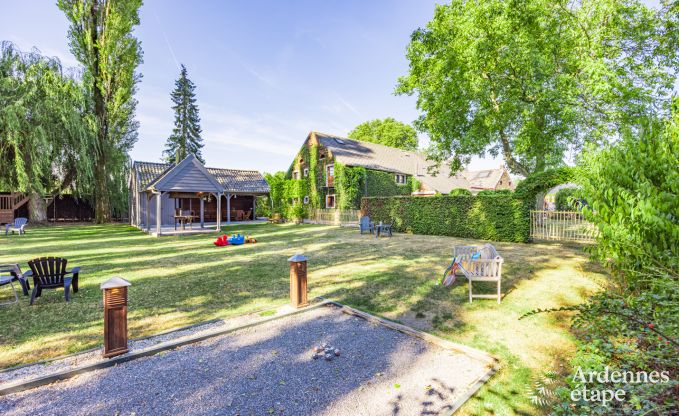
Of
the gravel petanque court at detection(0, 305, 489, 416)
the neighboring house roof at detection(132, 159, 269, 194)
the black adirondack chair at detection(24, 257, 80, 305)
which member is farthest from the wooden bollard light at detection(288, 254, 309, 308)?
the neighboring house roof at detection(132, 159, 269, 194)

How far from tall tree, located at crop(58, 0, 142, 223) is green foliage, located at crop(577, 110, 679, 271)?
30410 millimetres

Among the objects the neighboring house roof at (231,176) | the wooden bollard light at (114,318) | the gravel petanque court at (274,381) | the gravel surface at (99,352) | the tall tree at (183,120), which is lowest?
the gravel petanque court at (274,381)

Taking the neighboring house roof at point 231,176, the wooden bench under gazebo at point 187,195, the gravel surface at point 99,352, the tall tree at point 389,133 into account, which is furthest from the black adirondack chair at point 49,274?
→ the tall tree at point 389,133

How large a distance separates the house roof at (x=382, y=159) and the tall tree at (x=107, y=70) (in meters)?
17.7

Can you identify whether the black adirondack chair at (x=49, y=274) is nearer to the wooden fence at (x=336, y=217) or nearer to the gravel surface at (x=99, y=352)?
the gravel surface at (x=99, y=352)

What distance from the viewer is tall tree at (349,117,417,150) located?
53669 mm

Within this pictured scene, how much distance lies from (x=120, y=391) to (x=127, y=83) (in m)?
31.1

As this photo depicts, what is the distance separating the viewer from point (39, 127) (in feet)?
65.8

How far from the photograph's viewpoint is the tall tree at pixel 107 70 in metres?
24.7

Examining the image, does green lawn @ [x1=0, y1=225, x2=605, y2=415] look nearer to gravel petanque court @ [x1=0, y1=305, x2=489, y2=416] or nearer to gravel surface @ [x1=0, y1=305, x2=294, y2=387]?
gravel surface @ [x1=0, y1=305, x2=294, y2=387]

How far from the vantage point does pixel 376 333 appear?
468 cm

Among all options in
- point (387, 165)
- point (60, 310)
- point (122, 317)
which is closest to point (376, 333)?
point (122, 317)

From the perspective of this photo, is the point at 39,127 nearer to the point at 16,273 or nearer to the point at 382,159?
the point at 16,273

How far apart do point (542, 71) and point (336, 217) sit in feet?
54.3
